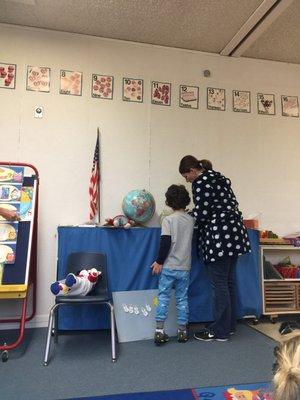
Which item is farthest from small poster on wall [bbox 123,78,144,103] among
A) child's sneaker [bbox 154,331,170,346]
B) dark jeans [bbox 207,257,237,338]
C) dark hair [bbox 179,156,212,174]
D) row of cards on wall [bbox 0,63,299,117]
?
child's sneaker [bbox 154,331,170,346]

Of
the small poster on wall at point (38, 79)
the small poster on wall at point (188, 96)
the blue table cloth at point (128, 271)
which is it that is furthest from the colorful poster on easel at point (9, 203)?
the small poster on wall at point (188, 96)

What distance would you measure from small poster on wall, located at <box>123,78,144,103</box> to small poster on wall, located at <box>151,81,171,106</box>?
0.12 metres

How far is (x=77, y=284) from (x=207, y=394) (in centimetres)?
113

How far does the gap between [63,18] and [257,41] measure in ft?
6.32

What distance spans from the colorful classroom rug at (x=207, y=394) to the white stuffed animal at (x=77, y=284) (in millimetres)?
780

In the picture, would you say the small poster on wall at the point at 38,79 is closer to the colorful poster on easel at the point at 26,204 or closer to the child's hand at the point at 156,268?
the colorful poster on easel at the point at 26,204

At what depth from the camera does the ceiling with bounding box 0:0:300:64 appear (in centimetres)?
296

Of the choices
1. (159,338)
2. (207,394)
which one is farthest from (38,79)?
(207,394)

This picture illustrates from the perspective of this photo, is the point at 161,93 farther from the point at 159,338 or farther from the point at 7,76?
the point at 159,338

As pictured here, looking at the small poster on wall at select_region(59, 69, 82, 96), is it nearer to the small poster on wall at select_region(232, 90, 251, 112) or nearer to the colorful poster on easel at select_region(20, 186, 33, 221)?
the colorful poster on easel at select_region(20, 186, 33, 221)

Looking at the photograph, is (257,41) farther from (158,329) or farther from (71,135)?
(158,329)

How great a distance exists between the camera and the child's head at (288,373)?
0.68 meters

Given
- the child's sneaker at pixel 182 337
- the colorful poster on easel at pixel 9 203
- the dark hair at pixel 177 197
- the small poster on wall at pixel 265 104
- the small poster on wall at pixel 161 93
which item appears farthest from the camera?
the small poster on wall at pixel 265 104

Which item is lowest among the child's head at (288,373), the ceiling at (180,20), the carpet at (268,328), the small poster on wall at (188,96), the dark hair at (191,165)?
the carpet at (268,328)
